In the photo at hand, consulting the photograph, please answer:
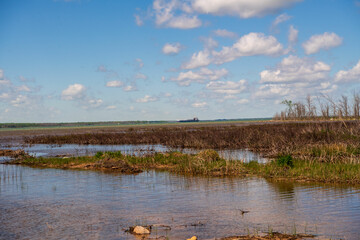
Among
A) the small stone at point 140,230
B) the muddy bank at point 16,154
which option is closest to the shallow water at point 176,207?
the small stone at point 140,230

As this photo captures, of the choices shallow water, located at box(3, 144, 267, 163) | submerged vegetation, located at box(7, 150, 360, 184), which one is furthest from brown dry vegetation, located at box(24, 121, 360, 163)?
submerged vegetation, located at box(7, 150, 360, 184)

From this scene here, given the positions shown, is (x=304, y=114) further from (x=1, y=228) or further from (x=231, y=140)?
(x=1, y=228)

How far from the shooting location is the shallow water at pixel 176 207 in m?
8.73

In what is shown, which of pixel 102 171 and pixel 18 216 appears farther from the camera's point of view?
pixel 102 171

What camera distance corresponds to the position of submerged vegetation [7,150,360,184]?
49.2ft

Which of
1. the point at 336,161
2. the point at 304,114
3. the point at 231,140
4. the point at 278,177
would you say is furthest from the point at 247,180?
the point at 304,114

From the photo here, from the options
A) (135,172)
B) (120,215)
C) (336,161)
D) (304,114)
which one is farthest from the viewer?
(304,114)

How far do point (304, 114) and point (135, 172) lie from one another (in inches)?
3847

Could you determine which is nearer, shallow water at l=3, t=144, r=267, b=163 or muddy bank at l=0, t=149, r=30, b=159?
shallow water at l=3, t=144, r=267, b=163

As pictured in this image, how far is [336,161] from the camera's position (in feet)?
58.4

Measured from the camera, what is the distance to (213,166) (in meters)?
18.0

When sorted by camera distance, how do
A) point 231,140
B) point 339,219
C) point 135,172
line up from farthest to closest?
point 231,140 < point 135,172 < point 339,219

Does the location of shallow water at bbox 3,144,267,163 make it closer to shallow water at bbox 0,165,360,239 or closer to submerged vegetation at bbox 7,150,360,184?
submerged vegetation at bbox 7,150,360,184

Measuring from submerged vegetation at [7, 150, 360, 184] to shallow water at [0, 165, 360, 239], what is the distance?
1.17 meters
